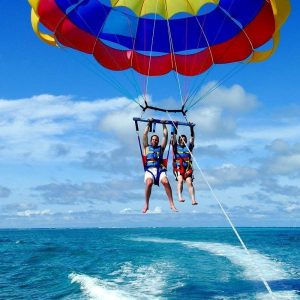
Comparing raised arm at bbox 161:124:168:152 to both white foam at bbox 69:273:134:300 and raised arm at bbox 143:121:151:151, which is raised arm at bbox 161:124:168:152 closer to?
raised arm at bbox 143:121:151:151

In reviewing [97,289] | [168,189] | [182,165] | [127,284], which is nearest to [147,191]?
[168,189]

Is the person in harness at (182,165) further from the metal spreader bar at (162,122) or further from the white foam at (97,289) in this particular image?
the white foam at (97,289)

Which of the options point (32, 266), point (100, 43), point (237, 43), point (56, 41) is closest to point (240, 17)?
point (237, 43)

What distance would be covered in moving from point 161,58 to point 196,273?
1269 cm

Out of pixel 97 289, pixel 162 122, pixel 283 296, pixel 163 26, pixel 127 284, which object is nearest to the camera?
pixel 162 122

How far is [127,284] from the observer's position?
19734 millimetres

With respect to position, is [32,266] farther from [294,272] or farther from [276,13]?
[276,13]

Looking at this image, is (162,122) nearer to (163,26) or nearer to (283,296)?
(163,26)

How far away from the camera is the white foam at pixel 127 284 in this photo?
55.9 ft

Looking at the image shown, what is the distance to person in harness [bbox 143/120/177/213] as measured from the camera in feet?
34.6

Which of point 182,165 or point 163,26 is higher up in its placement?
point 163,26

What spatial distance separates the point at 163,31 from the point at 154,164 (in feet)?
14.0

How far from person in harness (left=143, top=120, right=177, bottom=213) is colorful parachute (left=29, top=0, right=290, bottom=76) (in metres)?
2.61

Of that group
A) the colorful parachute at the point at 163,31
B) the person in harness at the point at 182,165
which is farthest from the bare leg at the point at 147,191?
the colorful parachute at the point at 163,31
